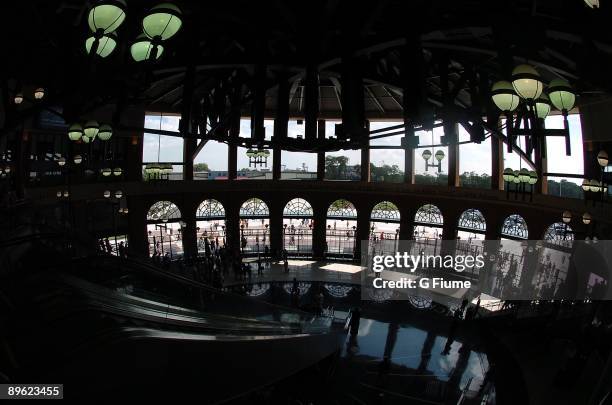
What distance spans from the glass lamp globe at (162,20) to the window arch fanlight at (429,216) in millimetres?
22032

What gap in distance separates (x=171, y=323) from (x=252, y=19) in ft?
27.4

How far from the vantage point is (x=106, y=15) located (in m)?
4.39

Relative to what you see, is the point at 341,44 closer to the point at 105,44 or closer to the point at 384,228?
the point at 105,44

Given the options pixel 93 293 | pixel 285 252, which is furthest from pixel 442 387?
pixel 285 252

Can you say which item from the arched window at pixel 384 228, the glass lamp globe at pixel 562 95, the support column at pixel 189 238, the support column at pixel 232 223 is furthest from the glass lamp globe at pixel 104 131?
the arched window at pixel 384 228

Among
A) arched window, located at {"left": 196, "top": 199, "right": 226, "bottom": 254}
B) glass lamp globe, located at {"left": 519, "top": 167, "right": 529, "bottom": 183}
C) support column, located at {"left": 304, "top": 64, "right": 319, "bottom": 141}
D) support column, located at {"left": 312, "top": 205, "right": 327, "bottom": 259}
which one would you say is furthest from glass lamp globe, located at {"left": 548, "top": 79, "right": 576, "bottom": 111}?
arched window, located at {"left": 196, "top": 199, "right": 226, "bottom": 254}

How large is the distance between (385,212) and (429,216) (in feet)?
9.55

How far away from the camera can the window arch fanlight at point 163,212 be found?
952 inches

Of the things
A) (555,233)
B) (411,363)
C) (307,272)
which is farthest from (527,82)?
(307,272)

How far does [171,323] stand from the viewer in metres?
4.21

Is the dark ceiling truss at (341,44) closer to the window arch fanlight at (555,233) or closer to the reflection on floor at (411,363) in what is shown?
the reflection on floor at (411,363)

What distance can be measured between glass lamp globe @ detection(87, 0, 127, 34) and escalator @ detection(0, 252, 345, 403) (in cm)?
292

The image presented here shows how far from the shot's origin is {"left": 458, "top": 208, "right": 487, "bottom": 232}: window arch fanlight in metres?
22.5

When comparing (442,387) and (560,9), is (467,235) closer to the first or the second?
(442,387)
